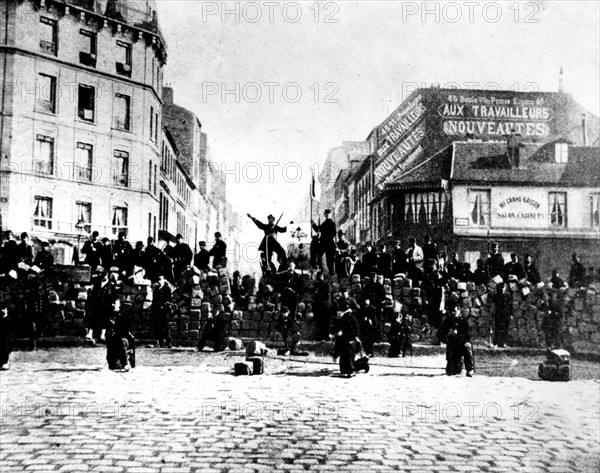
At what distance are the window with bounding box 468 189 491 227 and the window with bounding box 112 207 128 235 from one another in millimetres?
3303

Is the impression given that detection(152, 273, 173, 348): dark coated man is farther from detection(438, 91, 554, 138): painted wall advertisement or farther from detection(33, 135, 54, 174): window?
detection(438, 91, 554, 138): painted wall advertisement

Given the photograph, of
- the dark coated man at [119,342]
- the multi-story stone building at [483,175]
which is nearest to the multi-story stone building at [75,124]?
the dark coated man at [119,342]

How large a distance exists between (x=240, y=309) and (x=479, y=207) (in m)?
2.55

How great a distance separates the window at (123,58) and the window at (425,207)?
9.25 ft

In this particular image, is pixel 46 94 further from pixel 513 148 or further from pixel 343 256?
pixel 513 148

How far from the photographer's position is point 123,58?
16.9ft

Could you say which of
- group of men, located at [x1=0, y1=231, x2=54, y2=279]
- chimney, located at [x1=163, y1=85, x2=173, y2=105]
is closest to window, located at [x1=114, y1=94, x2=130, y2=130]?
chimney, located at [x1=163, y1=85, x2=173, y2=105]

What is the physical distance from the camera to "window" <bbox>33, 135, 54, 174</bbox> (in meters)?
4.85

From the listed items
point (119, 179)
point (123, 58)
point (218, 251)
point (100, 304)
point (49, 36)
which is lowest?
point (100, 304)

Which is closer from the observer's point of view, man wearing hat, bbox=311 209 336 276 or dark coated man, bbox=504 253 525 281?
man wearing hat, bbox=311 209 336 276

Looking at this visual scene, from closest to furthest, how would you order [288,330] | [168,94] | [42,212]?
1. [42,212]
2. [168,94]
3. [288,330]

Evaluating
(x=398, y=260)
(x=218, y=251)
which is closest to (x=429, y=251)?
(x=398, y=260)

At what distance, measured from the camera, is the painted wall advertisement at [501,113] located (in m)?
5.41

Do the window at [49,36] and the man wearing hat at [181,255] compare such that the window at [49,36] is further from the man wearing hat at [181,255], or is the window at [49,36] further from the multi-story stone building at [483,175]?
the multi-story stone building at [483,175]
